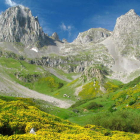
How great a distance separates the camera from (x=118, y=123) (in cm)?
3294

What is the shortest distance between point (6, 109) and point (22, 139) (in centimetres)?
1229

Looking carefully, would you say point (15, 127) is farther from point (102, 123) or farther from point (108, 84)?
point (108, 84)

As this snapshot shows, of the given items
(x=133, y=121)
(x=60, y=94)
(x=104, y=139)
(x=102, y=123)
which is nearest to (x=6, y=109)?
(x=104, y=139)

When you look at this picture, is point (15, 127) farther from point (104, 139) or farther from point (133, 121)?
point (133, 121)

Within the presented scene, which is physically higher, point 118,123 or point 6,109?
point 6,109

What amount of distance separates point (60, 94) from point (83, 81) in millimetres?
30363

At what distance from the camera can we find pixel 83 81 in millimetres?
155750

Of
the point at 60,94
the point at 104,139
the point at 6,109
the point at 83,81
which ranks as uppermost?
the point at 83,81

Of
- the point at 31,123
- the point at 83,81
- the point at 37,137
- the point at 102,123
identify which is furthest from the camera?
the point at 83,81

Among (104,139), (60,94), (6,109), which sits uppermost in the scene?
(60,94)

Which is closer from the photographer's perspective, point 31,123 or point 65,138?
point 65,138

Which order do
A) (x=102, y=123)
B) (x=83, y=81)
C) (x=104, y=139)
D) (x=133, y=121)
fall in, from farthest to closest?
(x=83, y=81)
(x=102, y=123)
(x=133, y=121)
(x=104, y=139)

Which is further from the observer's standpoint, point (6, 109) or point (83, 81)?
point (83, 81)

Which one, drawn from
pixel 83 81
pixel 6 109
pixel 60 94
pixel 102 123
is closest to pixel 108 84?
pixel 83 81
